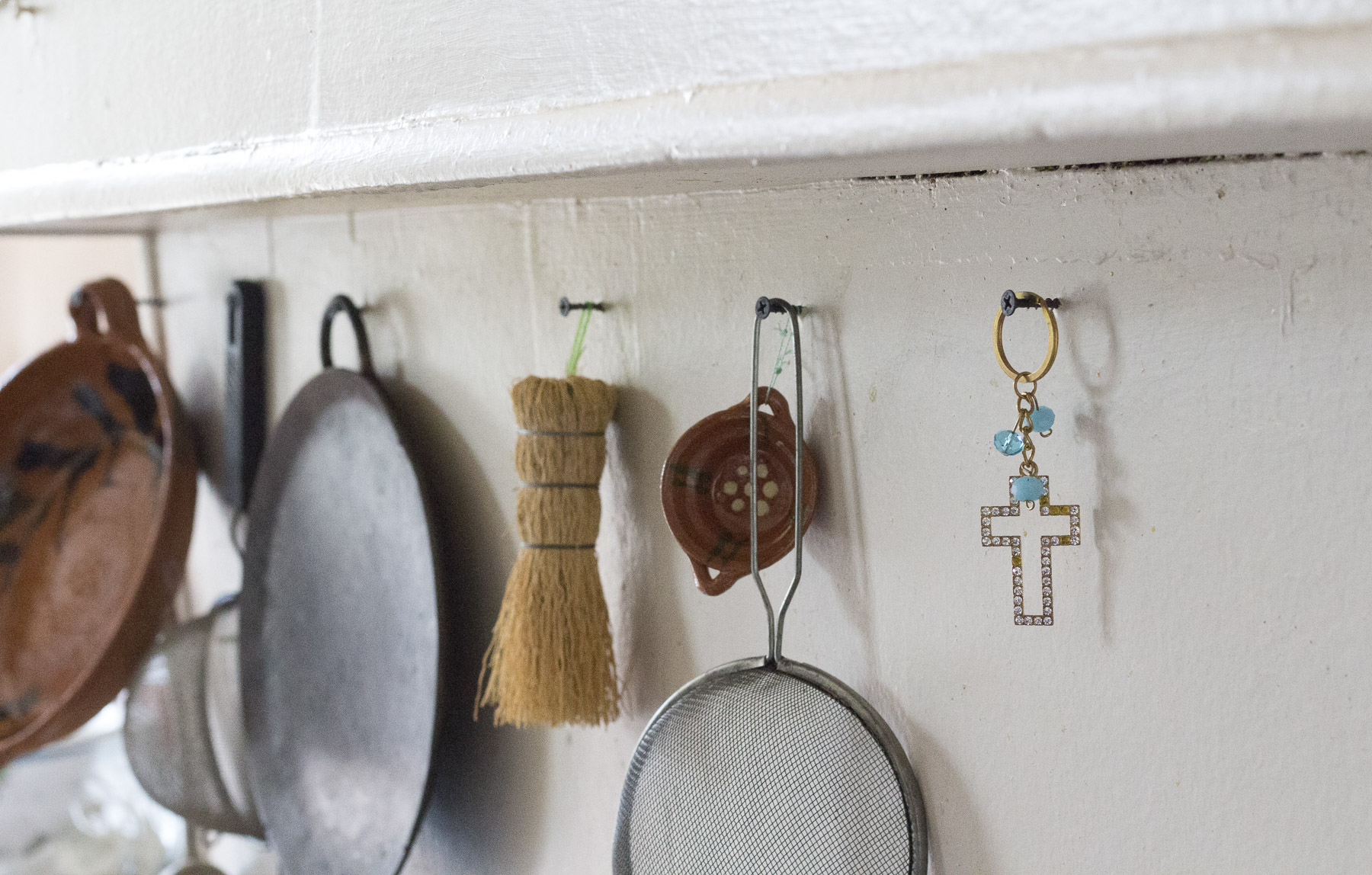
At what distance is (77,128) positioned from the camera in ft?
2.85

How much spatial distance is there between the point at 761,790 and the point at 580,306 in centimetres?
37

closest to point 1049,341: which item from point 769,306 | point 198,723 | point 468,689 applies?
point 769,306

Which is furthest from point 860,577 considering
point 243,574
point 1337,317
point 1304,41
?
point 243,574

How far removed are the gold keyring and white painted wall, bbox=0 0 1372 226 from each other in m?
0.08

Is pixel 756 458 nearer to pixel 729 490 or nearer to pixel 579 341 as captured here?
pixel 729 490

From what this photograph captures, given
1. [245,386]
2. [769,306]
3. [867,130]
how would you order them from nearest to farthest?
[867,130]
[769,306]
[245,386]

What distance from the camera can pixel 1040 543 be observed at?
1.97 ft

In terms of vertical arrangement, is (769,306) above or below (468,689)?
above

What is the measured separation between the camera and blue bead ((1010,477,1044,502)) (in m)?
0.58

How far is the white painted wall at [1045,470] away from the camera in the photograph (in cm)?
53

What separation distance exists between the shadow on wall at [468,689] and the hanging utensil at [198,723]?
339 mm

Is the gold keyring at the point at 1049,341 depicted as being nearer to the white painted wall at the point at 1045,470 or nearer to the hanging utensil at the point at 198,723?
the white painted wall at the point at 1045,470

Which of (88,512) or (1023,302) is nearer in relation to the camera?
(1023,302)

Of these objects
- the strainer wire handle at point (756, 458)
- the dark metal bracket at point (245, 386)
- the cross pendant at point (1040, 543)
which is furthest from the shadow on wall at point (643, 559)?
the dark metal bracket at point (245, 386)
